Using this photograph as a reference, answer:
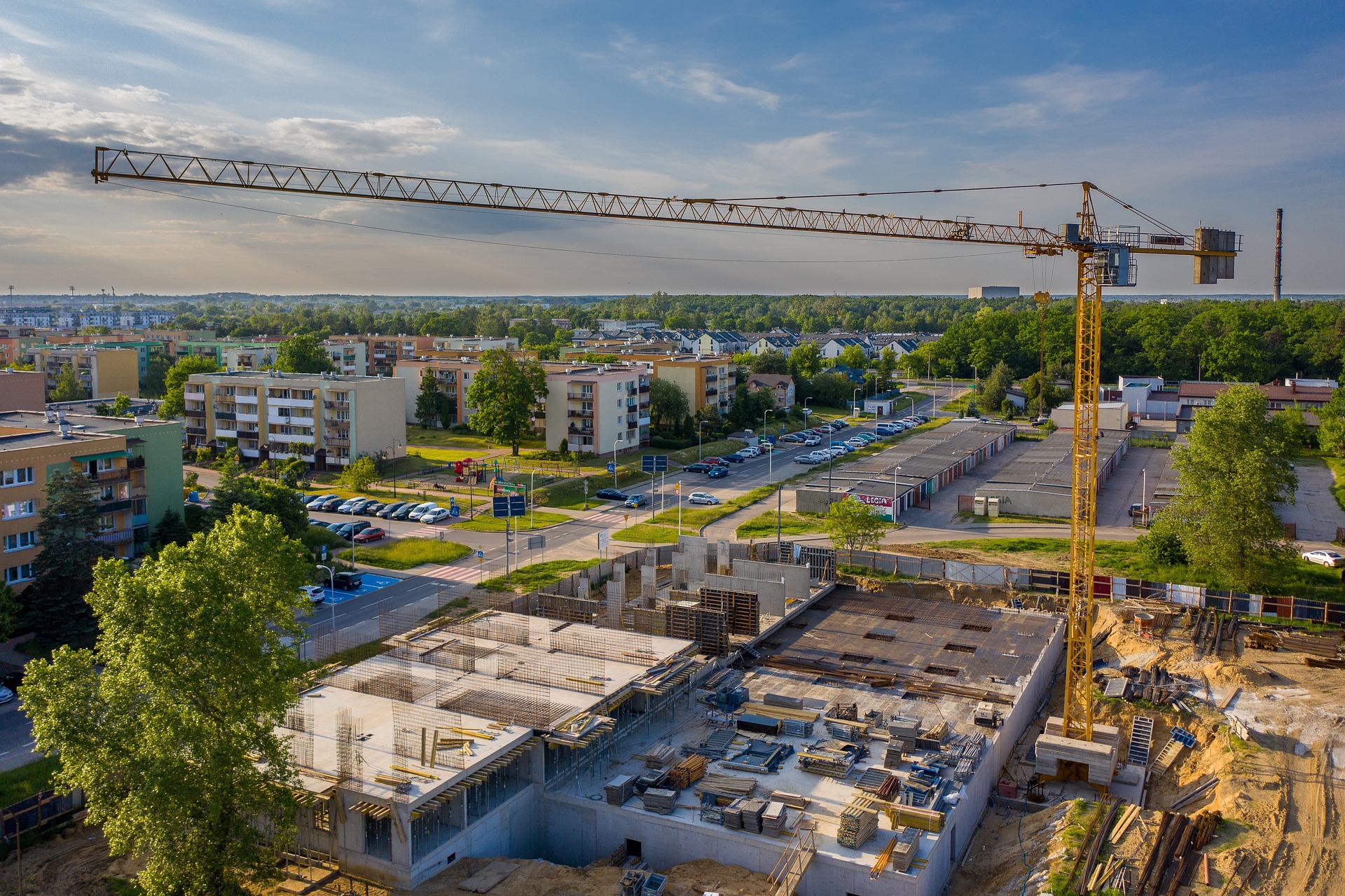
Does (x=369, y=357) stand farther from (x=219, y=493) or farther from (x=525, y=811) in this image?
(x=525, y=811)

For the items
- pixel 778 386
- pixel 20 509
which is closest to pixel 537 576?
pixel 20 509

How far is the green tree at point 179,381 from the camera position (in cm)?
6259

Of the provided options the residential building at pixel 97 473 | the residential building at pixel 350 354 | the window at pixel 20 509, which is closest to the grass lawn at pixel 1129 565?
the residential building at pixel 97 473

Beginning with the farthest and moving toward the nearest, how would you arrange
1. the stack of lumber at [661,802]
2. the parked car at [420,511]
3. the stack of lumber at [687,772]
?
the parked car at [420,511] → the stack of lumber at [687,772] → the stack of lumber at [661,802]

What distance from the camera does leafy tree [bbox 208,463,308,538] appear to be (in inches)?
1336

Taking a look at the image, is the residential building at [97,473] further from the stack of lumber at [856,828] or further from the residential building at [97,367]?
the residential building at [97,367]

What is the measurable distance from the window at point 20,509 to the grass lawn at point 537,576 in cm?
1434

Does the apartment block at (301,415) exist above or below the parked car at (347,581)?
above

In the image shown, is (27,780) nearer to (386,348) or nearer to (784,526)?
(784,526)

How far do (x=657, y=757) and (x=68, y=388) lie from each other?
238ft

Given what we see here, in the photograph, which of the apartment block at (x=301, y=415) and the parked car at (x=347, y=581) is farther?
the apartment block at (x=301, y=415)

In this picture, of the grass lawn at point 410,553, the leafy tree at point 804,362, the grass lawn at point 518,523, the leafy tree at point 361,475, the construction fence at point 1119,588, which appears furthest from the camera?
the leafy tree at point 804,362

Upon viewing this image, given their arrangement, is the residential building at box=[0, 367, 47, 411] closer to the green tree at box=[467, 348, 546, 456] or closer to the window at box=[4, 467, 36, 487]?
the green tree at box=[467, 348, 546, 456]

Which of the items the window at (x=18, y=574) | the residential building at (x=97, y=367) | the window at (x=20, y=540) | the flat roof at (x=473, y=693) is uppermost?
the residential building at (x=97, y=367)
